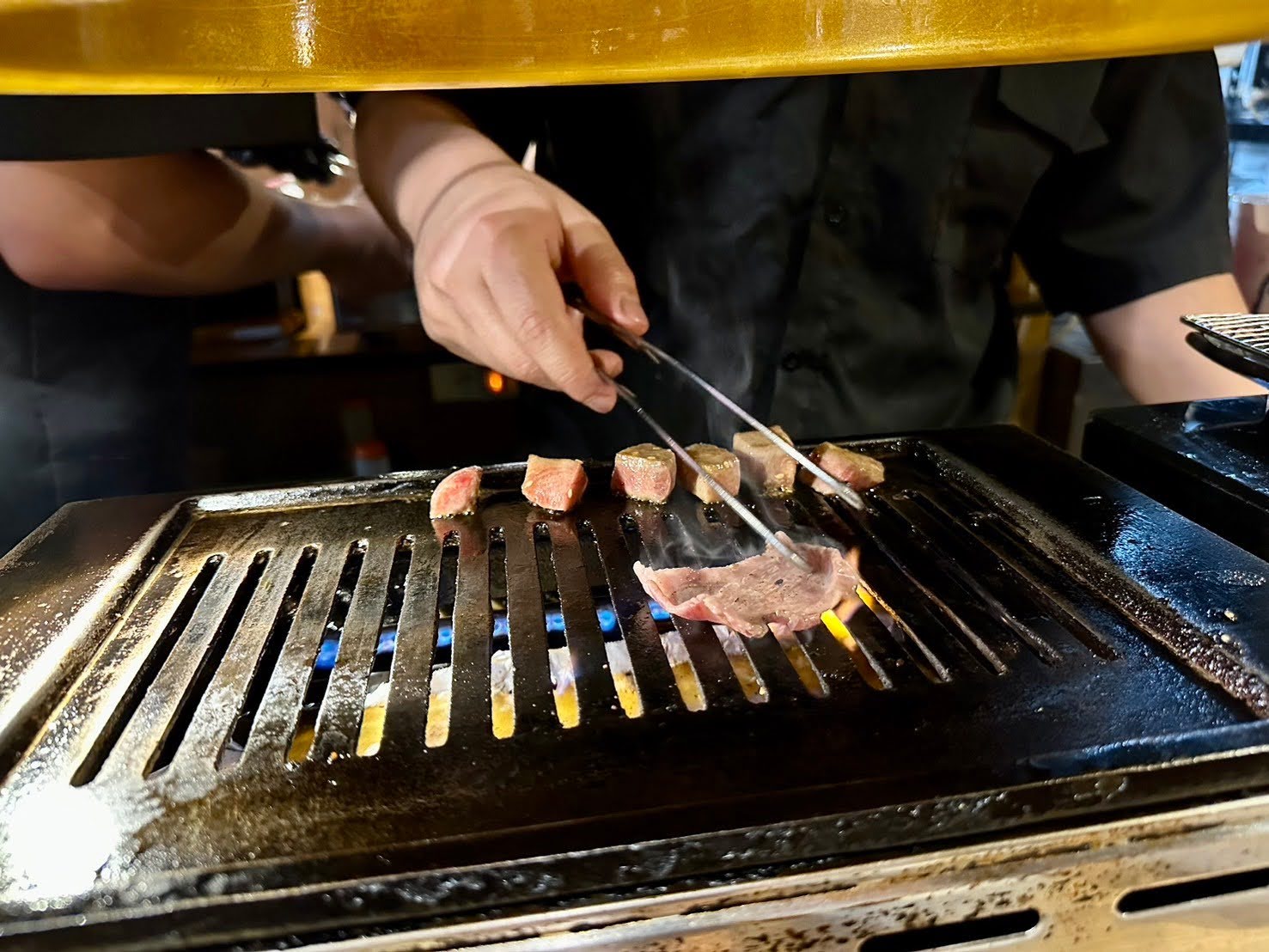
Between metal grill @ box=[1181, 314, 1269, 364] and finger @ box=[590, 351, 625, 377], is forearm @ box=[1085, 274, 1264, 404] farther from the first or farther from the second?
finger @ box=[590, 351, 625, 377]

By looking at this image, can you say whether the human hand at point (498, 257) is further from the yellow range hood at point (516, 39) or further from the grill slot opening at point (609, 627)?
the yellow range hood at point (516, 39)

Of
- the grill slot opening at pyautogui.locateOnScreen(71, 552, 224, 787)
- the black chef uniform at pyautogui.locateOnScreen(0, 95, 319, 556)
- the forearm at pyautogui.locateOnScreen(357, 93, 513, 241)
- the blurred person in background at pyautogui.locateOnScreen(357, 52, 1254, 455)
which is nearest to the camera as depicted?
the grill slot opening at pyautogui.locateOnScreen(71, 552, 224, 787)

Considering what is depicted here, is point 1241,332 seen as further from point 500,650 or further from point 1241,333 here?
point 500,650

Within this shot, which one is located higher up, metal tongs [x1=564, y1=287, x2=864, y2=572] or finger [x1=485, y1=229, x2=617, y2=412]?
finger [x1=485, y1=229, x2=617, y2=412]

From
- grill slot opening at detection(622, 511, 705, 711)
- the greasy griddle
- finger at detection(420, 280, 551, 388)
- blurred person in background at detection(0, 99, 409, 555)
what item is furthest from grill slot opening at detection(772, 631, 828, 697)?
blurred person in background at detection(0, 99, 409, 555)

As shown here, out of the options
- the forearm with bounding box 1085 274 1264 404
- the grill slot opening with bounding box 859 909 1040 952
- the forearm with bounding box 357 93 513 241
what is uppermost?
the forearm with bounding box 357 93 513 241

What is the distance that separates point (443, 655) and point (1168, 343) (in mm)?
1950

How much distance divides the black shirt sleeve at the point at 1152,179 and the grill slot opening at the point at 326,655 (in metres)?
1.93

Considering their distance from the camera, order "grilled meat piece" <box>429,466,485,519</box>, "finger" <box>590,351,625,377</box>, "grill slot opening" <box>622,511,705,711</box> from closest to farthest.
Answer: "grill slot opening" <box>622,511,705,711</box>, "grilled meat piece" <box>429,466,485,519</box>, "finger" <box>590,351,625,377</box>

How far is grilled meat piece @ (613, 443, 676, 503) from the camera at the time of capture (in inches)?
60.2

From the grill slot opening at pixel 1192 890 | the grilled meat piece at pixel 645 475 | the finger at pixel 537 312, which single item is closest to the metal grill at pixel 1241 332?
the grill slot opening at pixel 1192 890

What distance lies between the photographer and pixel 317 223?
253 centimetres

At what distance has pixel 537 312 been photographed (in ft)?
5.10

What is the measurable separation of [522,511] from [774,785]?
787mm
